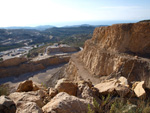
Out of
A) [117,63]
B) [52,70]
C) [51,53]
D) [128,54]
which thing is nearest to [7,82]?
[52,70]

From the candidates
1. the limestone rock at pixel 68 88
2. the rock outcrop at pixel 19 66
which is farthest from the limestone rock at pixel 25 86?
the rock outcrop at pixel 19 66

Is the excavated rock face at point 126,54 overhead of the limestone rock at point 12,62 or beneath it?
overhead

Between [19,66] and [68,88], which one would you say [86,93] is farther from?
[19,66]

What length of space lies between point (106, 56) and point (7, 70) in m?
26.5

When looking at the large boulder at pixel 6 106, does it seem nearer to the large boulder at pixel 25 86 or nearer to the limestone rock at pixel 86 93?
the limestone rock at pixel 86 93

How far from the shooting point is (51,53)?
1681 inches

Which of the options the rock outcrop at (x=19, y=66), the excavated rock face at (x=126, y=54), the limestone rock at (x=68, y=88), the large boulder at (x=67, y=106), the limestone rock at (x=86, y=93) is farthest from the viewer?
the rock outcrop at (x=19, y=66)

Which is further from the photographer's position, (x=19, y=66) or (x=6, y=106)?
(x=19, y=66)

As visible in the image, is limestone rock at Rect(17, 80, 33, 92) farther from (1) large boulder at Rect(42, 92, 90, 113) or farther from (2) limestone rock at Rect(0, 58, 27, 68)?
(2) limestone rock at Rect(0, 58, 27, 68)

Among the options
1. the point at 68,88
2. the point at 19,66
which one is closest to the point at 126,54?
the point at 68,88

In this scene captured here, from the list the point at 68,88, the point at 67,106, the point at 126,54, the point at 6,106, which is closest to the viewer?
the point at 6,106

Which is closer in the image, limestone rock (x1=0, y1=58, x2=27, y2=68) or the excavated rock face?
the excavated rock face

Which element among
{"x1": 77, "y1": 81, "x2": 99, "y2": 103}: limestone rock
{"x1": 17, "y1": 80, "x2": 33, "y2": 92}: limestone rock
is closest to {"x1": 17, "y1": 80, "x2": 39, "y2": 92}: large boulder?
{"x1": 17, "y1": 80, "x2": 33, "y2": 92}: limestone rock

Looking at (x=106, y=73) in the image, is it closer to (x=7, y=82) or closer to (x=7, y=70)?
(x=7, y=82)
